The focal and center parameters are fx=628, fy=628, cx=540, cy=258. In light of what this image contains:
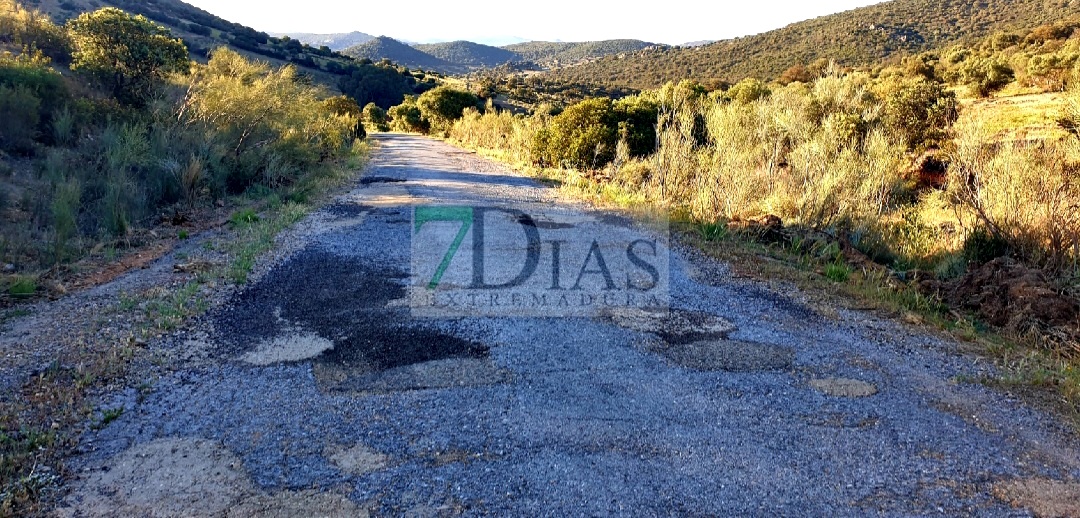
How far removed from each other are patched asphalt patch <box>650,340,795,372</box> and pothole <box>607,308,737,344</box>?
6.0 inches

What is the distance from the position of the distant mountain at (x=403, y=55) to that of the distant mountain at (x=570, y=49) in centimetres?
1516

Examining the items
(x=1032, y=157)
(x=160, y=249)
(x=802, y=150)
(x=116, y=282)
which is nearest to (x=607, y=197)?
(x=802, y=150)

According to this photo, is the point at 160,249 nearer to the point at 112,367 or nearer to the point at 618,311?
the point at 112,367

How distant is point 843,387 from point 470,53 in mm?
122713

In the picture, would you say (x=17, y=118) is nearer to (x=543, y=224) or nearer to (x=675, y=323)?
(x=543, y=224)

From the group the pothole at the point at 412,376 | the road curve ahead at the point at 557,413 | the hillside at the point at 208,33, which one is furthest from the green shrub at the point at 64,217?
the hillside at the point at 208,33

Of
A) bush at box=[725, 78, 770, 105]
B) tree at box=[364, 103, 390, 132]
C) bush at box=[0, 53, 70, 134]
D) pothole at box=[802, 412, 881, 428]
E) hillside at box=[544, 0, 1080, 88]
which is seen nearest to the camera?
pothole at box=[802, 412, 881, 428]

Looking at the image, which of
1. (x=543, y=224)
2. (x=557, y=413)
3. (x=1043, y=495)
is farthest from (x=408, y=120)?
(x=1043, y=495)

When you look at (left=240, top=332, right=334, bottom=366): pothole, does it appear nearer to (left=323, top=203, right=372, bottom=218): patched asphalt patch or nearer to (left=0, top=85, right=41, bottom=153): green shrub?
(left=323, top=203, right=372, bottom=218): patched asphalt patch

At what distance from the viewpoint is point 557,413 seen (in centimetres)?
381

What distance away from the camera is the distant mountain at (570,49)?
96.6 metres

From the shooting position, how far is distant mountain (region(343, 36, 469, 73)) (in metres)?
103

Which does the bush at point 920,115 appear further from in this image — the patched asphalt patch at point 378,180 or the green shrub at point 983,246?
the patched asphalt patch at point 378,180

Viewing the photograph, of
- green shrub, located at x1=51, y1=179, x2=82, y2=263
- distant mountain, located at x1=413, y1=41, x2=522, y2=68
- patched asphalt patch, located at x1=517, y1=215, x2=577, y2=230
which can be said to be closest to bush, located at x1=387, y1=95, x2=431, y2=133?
patched asphalt patch, located at x1=517, y1=215, x2=577, y2=230
